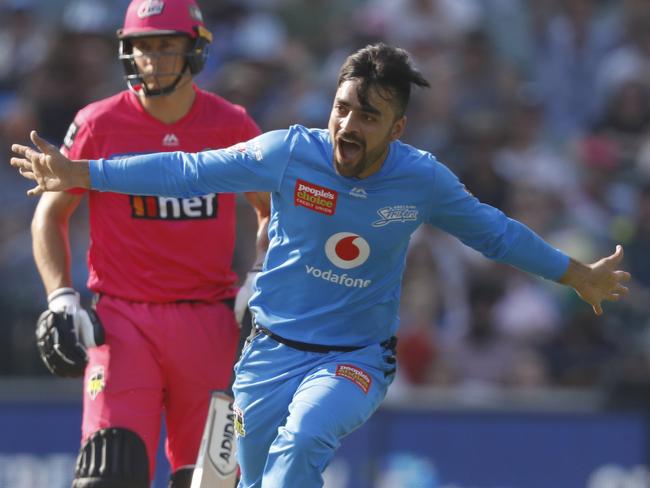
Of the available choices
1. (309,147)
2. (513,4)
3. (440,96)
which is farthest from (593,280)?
(513,4)

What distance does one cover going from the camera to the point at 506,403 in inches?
378

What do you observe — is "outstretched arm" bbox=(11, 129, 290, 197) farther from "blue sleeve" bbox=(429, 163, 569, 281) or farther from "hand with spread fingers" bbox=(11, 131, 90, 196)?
"blue sleeve" bbox=(429, 163, 569, 281)

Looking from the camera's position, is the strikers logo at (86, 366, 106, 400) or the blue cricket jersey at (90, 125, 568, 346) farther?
the strikers logo at (86, 366, 106, 400)

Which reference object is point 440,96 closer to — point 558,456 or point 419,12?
point 419,12

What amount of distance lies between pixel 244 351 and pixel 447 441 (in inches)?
160

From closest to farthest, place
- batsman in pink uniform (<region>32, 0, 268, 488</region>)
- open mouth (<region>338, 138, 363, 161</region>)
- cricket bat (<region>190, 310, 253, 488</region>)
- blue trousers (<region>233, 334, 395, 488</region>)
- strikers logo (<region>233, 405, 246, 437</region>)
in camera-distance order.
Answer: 1. blue trousers (<region>233, 334, 395, 488</region>)
2. open mouth (<region>338, 138, 363, 161</region>)
3. strikers logo (<region>233, 405, 246, 437</region>)
4. cricket bat (<region>190, 310, 253, 488</region>)
5. batsman in pink uniform (<region>32, 0, 268, 488</region>)

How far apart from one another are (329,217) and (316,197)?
95 millimetres

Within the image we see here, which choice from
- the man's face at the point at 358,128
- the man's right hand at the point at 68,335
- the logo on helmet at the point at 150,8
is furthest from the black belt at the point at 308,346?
the logo on helmet at the point at 150,8

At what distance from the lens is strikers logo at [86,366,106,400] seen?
19.9ft

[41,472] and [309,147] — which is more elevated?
[309,147]

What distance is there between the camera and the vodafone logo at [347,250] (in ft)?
17.9

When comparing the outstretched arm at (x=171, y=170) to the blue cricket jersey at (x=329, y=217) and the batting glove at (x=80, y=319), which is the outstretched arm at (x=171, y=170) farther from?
the batting glove at (x=80, y=319)

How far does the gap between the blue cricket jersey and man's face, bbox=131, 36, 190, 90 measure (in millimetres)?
891

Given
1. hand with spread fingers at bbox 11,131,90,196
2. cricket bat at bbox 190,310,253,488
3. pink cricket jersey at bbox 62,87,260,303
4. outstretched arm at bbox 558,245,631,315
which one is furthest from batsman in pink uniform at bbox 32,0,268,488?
outstretched arm at bbox 558,245,631,315
